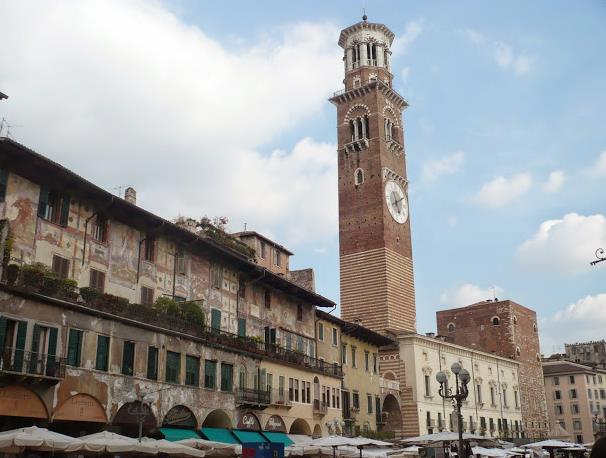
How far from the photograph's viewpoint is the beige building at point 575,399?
89.8 metres

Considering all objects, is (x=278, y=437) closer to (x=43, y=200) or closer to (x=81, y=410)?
(x=81, y=410)

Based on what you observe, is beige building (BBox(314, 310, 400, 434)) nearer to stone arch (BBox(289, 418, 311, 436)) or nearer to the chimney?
stone arch (BBox(289, 418, 311, 436))

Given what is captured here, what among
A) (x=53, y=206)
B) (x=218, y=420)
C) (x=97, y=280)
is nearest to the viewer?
(x=53, y=206)

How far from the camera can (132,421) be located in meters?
25.8

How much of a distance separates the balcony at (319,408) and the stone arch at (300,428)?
1030mm

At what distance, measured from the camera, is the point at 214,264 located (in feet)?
111

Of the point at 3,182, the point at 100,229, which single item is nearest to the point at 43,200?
the point at 3,182

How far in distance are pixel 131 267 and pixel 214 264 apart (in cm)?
606

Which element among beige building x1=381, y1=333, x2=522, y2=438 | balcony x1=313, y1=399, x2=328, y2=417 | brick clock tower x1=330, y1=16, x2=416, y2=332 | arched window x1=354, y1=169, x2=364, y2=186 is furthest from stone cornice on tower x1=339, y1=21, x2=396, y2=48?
balcony x1=313, y1=399, x2=328, y2=417

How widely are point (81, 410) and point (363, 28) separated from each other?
55.8 m

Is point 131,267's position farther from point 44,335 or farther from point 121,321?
point 44,335

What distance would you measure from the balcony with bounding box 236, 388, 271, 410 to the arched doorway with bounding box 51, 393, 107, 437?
8.79m

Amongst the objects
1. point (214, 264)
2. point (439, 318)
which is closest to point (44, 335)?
point (214, 264)

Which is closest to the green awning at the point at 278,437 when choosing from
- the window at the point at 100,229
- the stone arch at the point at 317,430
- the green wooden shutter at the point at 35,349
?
the stone arch at the point at 317,430
